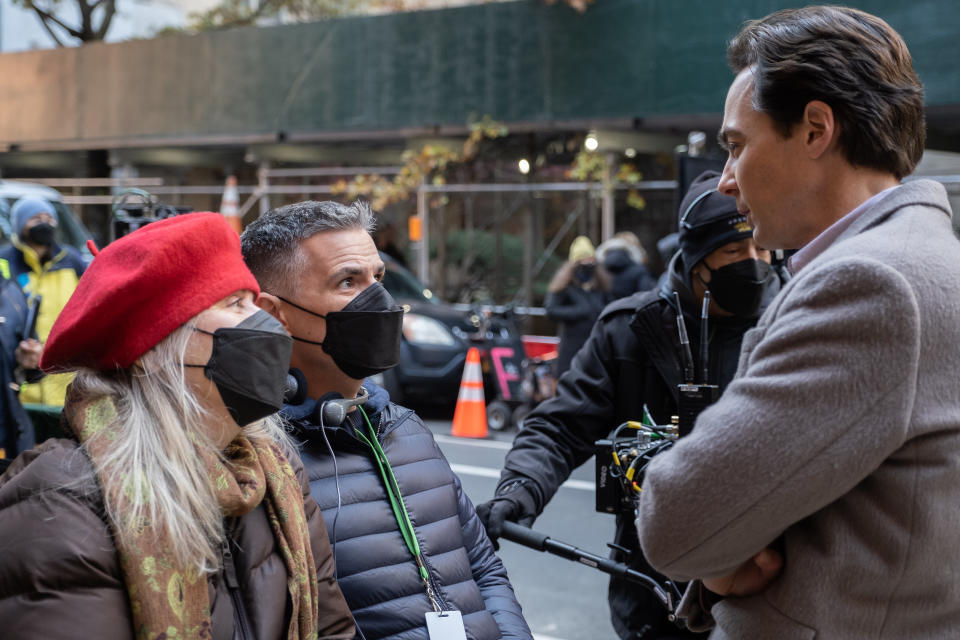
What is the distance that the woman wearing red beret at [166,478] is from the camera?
176cm

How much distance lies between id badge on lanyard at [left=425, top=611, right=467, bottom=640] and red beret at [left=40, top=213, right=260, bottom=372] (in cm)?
100

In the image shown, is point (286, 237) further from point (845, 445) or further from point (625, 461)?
point (845, 445)

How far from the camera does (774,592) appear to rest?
5.50 feet

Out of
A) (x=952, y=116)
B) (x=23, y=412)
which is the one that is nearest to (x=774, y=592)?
(x=23, y=412)

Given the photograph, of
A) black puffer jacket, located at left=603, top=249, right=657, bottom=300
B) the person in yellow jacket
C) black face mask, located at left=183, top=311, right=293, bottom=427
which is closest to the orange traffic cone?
black puffer jacket, located at left=603, top=249, right=657, bottom=300

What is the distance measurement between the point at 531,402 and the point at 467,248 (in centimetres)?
600

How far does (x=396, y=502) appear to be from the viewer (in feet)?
8.71

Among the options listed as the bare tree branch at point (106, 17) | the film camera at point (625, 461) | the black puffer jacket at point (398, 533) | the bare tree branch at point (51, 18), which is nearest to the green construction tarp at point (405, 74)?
the bare tree branch at point (51, 18)

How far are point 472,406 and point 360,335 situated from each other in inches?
318

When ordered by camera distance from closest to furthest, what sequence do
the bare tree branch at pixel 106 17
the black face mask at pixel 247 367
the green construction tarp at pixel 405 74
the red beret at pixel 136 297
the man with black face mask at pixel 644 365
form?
the red beret at pixel 136 297
the black face mask at pixel 247 367
the man with black face mask at pixel 644 365
the green construction tarp at pixel 405 74
the bare tree branch at pixel 106 17

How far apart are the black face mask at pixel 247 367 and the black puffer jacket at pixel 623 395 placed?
1236 millimetres

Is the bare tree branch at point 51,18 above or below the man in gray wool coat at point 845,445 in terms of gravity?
above

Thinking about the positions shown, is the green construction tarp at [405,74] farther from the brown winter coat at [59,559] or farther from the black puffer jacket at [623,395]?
the brown winter coat at [59,559]

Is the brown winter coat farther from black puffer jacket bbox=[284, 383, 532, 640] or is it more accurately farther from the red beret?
black puffer jacket bbox=[284, 383, 532, 640]
